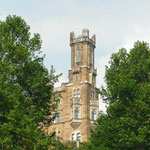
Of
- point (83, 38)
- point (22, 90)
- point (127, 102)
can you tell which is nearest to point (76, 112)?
point (83, 38)

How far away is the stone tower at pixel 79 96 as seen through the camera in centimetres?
6669

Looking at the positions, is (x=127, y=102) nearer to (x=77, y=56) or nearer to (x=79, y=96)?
(x=79, y=96)

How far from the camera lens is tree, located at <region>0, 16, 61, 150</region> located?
25.0 m

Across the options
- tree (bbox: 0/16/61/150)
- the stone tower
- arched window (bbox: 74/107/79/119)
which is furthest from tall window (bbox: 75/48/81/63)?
tree (bbox: 0/16/61/150)

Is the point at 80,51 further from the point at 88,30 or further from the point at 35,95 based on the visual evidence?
the point at 35,95

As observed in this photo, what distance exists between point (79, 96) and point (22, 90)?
40749mm

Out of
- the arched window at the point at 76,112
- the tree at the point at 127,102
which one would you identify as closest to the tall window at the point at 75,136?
the arched window at the point at 76,112

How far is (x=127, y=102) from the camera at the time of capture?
29766 millimetres

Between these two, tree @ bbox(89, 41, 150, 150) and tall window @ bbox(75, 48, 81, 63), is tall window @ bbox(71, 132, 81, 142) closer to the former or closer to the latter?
tall window @ bbox(75, 48, 81, 63)

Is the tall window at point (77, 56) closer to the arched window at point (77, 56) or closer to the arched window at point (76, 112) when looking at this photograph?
the arched window at point (77, 56)

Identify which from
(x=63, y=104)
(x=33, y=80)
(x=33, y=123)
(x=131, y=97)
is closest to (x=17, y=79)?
(x=33, y=80)

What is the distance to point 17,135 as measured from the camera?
2497cm

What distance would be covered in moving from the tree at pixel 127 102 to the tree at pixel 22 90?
4.82 m

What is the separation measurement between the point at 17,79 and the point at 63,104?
42373 mm
